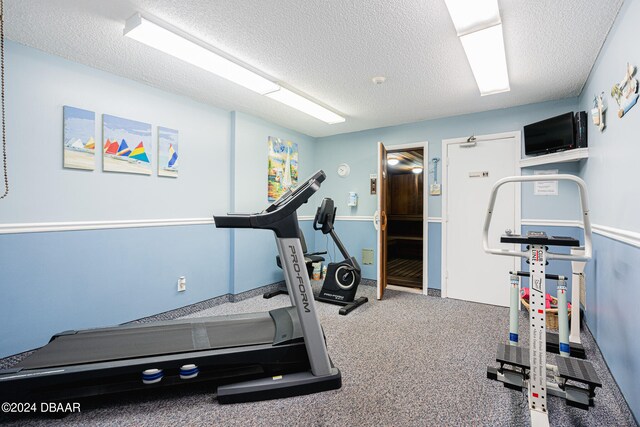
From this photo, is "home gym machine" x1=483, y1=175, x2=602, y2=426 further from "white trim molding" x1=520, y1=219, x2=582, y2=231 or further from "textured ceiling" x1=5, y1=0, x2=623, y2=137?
"white trim molding" x1=520, y1=219, x2=582, y2=231

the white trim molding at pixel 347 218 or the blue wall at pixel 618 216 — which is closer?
the blue wall at pixel 618 216

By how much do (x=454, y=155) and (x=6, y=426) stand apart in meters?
4.61

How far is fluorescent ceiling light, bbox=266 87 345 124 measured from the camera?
10.1 ft

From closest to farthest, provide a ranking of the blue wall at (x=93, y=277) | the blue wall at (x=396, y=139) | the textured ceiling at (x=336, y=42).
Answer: the textured ceiling at (x=336, y=42) < the blue wall at (x=93, y=277) < the blue wall at (x=396, y=139)

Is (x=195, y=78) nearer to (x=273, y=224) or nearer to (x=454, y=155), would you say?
(x=273, y=224)

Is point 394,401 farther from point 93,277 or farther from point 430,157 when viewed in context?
point 430,157

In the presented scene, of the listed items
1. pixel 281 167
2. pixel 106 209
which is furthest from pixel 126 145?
pixel 281 167

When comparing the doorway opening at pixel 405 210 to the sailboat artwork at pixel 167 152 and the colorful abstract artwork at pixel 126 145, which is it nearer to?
the sailboat artwork at pixel 167 152

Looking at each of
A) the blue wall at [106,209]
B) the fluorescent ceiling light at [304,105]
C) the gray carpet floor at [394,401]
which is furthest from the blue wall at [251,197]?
the gray carpet floor at [394,401]

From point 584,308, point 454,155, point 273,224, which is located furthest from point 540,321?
point 454,155

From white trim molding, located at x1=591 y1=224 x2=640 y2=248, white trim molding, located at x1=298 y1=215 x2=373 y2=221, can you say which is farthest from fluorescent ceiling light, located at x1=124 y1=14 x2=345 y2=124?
white trim molding, located at x1=591 y1=224 x2=640 y2=248

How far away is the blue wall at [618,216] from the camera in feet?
5.19

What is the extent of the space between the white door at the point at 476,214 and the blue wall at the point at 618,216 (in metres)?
1.04

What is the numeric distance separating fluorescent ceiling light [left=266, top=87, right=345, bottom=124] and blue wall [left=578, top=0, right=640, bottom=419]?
2520mm
